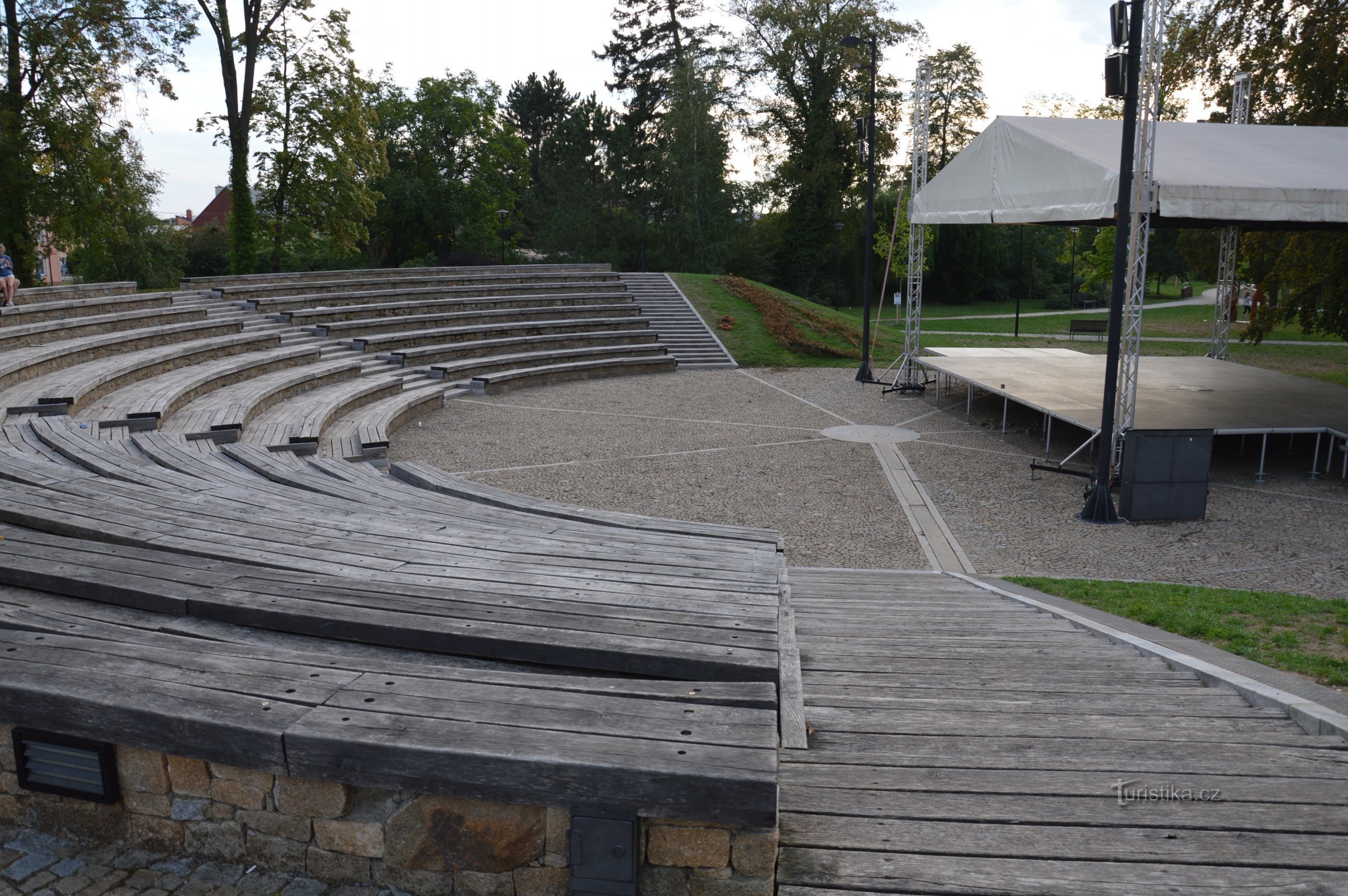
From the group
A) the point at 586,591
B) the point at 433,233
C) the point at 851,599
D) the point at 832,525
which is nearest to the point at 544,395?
the point at 832,525

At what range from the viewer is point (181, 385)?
12.2 metres

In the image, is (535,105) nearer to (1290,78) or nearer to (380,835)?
(1290,78)

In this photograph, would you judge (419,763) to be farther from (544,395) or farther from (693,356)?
(693,356)

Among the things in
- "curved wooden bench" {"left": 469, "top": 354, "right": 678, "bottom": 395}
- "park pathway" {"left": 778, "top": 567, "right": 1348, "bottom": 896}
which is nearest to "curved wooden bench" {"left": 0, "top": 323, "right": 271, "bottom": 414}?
"curved wooden bench" {"left": 469, "top": 354, "right": 678, "bottom": 395}

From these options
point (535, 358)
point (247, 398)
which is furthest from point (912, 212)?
point (247, 398)

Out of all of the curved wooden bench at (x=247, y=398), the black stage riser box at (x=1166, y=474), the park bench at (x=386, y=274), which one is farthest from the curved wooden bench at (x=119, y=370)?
the black stage riser box at (x=1166, y=474)

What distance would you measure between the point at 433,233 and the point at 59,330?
27.4 m

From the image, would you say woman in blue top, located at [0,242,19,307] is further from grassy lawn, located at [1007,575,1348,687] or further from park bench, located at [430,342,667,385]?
grassy lawn, located at [1007,575,1348,687]

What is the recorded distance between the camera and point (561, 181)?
118 feet

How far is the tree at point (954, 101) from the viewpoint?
4578 cm

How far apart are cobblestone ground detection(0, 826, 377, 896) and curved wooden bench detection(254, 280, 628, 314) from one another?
1700cm

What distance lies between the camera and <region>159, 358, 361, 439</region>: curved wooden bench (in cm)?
1051

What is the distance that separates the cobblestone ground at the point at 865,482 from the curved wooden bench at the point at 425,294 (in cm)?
492

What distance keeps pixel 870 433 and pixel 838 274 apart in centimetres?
2583
